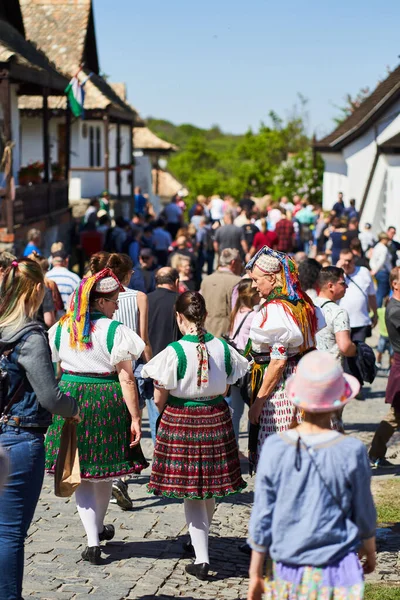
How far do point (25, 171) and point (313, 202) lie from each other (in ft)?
83.5

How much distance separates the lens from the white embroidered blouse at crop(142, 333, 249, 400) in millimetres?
6125

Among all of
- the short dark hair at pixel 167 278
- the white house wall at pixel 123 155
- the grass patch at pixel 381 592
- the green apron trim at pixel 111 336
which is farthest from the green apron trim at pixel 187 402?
the white house wall at pixel 123 155

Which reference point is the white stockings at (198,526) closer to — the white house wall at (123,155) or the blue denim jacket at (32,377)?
the blue denim jacket at (32,377)

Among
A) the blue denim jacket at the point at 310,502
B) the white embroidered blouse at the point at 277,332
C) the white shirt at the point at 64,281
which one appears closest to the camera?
the blue denim jacket at the point at 310,502

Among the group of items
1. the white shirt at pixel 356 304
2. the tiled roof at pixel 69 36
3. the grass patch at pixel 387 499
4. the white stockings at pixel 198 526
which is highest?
the tiled roof at pixel 69 36

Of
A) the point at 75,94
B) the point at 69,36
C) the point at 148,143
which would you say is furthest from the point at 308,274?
the point at 148,143

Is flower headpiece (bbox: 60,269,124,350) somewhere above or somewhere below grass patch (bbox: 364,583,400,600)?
above

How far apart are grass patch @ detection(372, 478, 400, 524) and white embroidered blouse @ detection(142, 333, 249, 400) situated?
88.0 inches

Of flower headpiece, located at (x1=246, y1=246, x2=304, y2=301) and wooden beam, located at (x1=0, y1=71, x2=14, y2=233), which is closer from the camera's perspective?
flower headpiece, located at (x1=246, y1=246, x2=304, y2=301)

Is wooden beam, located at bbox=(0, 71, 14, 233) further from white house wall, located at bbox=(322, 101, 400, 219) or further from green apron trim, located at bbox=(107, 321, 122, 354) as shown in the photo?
green apron trim, located at bbox=(107, 321, 122, 354)

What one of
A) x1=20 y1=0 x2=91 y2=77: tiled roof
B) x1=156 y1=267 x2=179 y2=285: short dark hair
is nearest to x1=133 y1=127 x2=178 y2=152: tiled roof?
x1=20 y1=0 x2=91 y2=77: tiled roof

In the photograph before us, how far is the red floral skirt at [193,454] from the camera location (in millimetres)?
6176

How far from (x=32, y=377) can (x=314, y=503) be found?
5.81ft

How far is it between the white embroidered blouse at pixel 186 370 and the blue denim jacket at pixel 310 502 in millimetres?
2218
